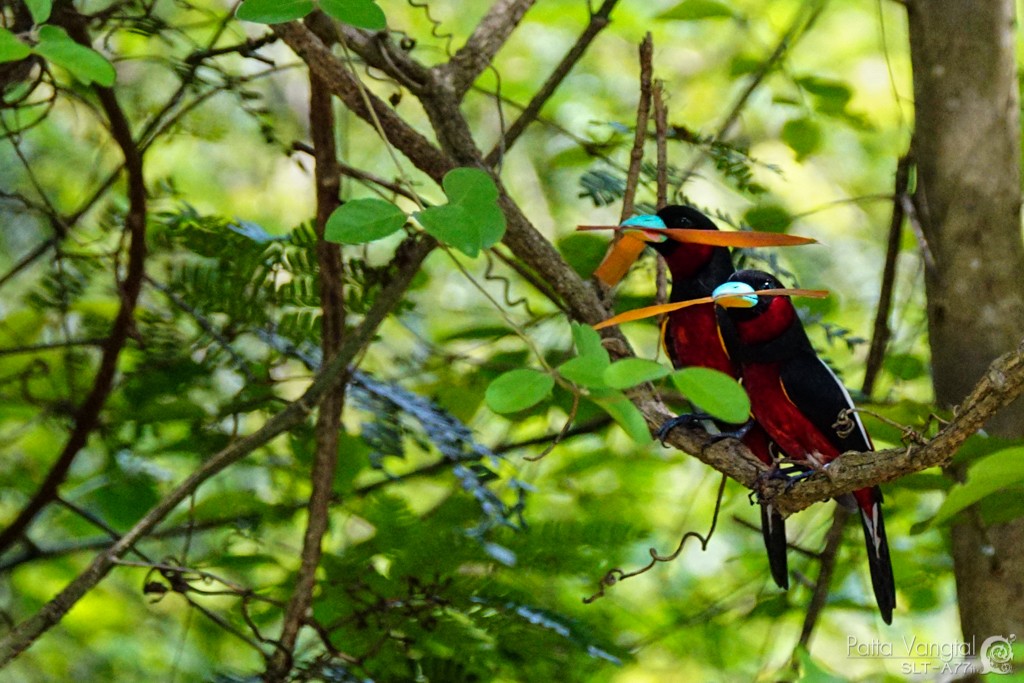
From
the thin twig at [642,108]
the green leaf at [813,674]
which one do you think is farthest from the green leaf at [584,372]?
the thin twig at [642,108]

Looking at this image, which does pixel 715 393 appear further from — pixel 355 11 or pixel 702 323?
pixel 702 323

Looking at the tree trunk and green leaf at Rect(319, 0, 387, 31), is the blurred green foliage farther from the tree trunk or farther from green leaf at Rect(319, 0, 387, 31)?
green leaf at Rect(319, 0, 387, 31)

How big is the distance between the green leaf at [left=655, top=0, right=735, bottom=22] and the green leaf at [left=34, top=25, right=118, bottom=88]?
133 cm

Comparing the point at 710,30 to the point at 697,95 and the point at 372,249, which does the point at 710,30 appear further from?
the point at 372,249

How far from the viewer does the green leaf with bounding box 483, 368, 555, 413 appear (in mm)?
954

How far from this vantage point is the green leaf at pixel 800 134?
7.80ft

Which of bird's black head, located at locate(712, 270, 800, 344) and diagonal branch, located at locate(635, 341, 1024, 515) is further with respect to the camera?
bird's black head, located at locate(712, 270, 800, 344)

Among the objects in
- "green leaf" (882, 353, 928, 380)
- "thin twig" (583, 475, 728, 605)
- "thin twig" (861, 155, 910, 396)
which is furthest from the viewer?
"green leaf" (882, 353, 928, 380)

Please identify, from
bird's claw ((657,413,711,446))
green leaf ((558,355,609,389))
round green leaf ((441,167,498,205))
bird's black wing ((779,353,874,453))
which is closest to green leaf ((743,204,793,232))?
bird's black wing ((779,353,874,453))

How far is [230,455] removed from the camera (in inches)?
65.6

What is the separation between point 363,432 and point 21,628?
1.92 ft

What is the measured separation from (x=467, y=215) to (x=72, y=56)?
449 millimetres

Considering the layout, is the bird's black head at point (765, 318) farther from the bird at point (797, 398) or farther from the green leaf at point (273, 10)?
the green leaf at point (273, 10)

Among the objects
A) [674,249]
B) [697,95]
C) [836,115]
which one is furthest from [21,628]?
[697,95]
